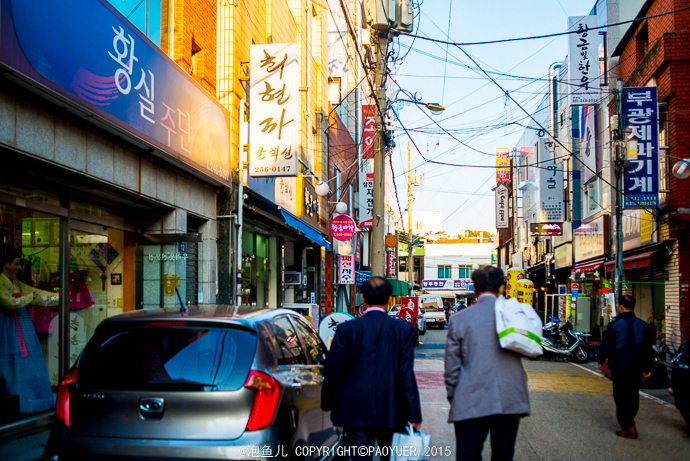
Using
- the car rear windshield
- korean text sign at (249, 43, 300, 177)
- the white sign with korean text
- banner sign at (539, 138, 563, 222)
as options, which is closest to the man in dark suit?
the car rear windshield

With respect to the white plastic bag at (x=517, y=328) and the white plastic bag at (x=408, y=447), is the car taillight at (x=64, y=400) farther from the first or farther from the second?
the white plastic bag at (x=517, y=328)

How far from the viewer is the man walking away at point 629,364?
24.7 feet

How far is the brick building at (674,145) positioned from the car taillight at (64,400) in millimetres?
15427

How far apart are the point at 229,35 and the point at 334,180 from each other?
1313 cm

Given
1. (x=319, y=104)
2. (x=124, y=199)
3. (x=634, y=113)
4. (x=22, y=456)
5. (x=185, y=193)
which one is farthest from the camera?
(x=319, y=104)

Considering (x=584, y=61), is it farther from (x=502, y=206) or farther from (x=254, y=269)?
(x=502, y=206)

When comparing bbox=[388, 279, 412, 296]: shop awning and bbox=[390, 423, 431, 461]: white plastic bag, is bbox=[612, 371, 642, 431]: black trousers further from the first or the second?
bbox=[388, 279, 412, 296]: shop awning

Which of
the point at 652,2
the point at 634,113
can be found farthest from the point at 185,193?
the point at 652,2

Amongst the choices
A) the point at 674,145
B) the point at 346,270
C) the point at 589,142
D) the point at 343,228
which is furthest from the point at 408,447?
the point at 589,142

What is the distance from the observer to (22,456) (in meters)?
6.09

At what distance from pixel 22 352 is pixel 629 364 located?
6926mm

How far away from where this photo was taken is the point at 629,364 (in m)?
7.52

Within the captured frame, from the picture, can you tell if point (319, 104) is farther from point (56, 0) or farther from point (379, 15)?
point (56, 0)

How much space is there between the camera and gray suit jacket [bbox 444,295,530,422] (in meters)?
4.33
